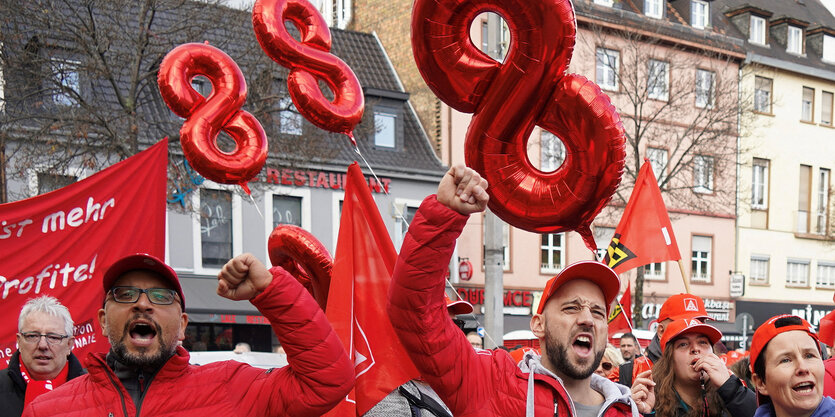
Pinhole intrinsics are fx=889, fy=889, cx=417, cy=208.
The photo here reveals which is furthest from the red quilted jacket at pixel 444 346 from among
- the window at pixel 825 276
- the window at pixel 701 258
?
the window at pixel 825 276

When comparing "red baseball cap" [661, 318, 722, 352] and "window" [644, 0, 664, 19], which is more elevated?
"window" [644, 0, 664, 19]

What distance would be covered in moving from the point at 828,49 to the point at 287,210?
2219 cm

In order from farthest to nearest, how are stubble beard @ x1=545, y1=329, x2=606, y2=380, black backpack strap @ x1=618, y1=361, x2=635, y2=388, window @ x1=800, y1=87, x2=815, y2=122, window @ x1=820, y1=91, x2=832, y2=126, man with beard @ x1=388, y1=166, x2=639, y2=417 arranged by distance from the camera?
window @ x1=820, y1=91, x2=832, y2=126 → window @ x1=800, y1=87, x2=815, y2=122 → black backpack strap @ x1=618, y1=361, x2=635, y2=388 → stubble beard @ x1=545, y1=329, x2=606, y2=380 → man with beard @ x1=388, y1=166, x2=639, y2=417

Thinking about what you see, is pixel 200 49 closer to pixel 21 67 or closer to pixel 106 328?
pixel 106 328

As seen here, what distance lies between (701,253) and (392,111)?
11501mm

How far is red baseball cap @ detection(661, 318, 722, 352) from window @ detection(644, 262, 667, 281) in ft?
73.6

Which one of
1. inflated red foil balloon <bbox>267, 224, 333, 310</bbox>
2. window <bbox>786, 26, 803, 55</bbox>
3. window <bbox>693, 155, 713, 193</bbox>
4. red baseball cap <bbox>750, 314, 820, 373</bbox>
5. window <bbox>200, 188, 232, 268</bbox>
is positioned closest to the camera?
red baseball cap <bbox>750, 314, 820, 373</bbox>

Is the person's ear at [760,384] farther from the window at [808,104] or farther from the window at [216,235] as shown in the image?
the window at [808,104]

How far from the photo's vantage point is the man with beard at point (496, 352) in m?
2.63

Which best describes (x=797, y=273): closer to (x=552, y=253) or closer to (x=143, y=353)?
(x=552, y=253)

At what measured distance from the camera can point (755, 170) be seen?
29359 millimetres

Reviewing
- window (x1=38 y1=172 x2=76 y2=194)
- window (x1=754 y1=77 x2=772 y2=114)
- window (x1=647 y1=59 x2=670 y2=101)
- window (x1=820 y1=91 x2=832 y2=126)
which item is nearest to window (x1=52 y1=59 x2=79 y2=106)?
window (x1=38 y1=172 x2=76 y2=194)

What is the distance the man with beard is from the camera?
8.63 ft

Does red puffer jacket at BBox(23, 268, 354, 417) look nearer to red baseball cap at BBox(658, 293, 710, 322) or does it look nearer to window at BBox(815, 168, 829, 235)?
red baseball cap at BBox(658, 293, 710, 322)
